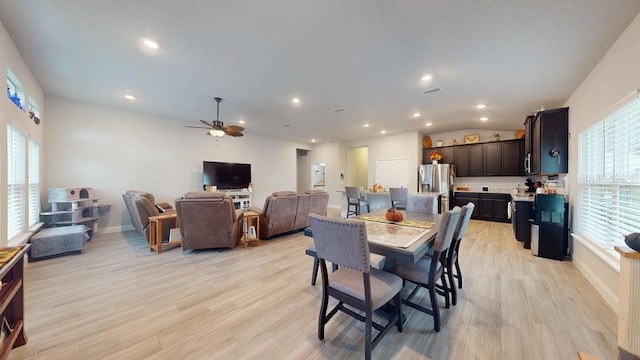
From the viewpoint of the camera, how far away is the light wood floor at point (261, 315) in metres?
1.66

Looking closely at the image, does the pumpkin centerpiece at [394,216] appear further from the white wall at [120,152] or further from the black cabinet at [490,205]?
the white wall at [120,152]

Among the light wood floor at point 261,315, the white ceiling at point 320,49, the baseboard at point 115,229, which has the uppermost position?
the white ceiling at point 320,49

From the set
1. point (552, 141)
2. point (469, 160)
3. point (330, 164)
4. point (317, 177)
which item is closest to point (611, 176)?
point (552, 141)

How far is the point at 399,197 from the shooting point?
213 inches

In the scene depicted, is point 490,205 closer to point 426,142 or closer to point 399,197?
point 426,142

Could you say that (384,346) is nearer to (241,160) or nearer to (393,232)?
(393,232)

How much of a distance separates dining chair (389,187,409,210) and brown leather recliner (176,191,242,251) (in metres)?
3.67

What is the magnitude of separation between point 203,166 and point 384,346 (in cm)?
654

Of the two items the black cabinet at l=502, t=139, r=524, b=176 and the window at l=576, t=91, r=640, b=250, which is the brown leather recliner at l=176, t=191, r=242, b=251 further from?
the black cabinet at l=502, t=139, r=524, b=176

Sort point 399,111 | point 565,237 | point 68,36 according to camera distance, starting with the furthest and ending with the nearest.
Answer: point 399,111, point 565,237, point 68,36

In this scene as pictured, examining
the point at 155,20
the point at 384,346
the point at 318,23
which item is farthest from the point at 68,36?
the point at 384,346

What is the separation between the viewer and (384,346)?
5.60 ft

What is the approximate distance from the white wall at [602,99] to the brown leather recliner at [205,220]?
464cm

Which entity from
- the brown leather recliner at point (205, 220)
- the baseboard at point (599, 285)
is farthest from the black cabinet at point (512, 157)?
the brown leather recliner at point (205, 220)
